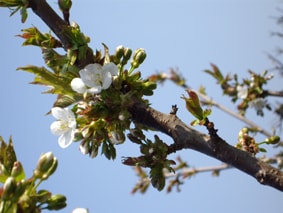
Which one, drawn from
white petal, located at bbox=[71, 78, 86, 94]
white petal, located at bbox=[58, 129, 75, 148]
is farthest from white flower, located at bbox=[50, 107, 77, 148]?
white petal, located at bbox=[71, 78, 86, 94]

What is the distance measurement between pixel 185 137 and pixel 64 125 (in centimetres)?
62

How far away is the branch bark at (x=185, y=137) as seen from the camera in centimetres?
155

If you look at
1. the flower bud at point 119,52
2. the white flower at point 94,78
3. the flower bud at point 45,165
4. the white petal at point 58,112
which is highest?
the flower bud at point 119,52

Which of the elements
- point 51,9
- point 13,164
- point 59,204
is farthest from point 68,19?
point 59,204

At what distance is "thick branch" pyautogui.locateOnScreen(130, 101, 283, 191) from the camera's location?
1.55 metres

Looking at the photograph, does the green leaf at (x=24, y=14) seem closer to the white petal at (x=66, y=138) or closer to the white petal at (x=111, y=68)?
the white petal at (x=111, y=68)

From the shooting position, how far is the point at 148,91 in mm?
1748

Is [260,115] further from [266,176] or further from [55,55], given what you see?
[55,55]

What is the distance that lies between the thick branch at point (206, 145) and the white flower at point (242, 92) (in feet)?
8.92

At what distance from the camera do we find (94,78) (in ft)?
5.12

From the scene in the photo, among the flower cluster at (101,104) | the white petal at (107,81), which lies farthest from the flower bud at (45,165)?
the white petal at (107,81)

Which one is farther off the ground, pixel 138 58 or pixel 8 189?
pixel 138 58

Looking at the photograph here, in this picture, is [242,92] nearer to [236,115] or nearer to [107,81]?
[236,115]

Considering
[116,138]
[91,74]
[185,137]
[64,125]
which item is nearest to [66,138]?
[64,125]
